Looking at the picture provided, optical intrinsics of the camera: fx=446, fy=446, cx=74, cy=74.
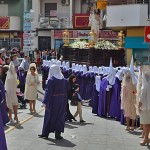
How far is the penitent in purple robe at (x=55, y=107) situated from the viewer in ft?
33.0

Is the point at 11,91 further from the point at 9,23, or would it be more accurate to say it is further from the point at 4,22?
the point at 4,22

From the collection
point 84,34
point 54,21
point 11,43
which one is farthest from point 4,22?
point 84,34

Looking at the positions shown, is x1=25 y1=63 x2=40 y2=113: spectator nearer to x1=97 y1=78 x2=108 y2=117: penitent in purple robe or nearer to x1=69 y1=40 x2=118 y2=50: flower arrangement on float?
x1=97 y1=78 x2=108 y2=117: penitent in purple robe

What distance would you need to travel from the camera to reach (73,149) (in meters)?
9.17

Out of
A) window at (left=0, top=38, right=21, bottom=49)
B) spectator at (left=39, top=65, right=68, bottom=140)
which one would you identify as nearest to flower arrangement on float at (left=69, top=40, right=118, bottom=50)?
spectator at (left=39, top=65, right=68, bottom=140)

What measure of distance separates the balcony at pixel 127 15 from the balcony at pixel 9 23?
17.4 m

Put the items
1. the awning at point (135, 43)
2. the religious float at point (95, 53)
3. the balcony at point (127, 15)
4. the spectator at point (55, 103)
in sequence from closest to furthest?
the spectator at point (55, 103) < the religious float at point (95, 53) < the balcony at point (127, 15) < the awning at point (135, 43)

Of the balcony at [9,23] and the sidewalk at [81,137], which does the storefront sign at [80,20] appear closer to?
the balcony at [9,23]

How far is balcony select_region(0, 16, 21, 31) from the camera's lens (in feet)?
161

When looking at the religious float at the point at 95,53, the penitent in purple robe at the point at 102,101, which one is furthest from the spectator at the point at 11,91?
the religious float at the point at 95,53

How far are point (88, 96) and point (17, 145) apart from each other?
7.19 meters

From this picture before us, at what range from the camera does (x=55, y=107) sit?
33.3 feet

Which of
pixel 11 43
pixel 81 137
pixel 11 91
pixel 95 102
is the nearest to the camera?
pixel 81 137

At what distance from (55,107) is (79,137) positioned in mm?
958
